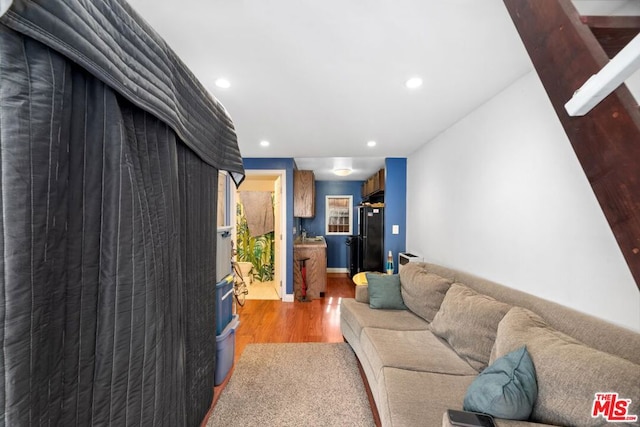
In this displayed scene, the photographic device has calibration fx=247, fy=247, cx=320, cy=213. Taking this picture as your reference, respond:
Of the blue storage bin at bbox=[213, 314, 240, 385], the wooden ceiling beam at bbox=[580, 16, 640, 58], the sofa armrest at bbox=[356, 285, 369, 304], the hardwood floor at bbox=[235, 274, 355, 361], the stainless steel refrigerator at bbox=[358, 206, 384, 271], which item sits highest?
the wooden ceiling beam at bbox=[580, 16, 640, 58]

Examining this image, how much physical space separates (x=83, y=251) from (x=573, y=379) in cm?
175

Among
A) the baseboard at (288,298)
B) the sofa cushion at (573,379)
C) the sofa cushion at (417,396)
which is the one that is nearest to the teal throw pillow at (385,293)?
the sofa cushion at (417,396)

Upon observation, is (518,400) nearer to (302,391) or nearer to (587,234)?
(587,234)

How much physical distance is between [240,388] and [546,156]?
→ 8.93ft

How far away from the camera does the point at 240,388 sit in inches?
77.1

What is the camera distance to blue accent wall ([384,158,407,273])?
157 inches

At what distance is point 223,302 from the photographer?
194cm

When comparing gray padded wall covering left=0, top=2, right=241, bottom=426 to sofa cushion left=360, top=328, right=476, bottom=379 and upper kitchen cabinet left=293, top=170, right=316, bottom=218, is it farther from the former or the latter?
upper kitchen cabinet left=293, top=170, right=316, bottom=218

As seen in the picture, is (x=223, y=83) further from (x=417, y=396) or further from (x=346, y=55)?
(x=417, y=396)

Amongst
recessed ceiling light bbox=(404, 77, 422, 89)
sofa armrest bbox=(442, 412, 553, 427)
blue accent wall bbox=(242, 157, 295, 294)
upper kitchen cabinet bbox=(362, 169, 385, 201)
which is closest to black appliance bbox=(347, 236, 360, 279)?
upper kitchen cabinet bbox=(362, 169, 385, 201)

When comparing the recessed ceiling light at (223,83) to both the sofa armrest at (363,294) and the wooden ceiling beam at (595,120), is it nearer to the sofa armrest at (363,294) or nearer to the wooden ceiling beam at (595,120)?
the wooden ceiling beam at (595,120)

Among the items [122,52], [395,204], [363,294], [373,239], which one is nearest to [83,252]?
[122,52]

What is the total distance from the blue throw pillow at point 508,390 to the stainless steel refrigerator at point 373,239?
2996mm

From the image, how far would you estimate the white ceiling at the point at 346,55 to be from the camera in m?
1.23
